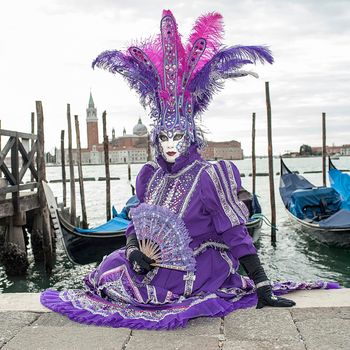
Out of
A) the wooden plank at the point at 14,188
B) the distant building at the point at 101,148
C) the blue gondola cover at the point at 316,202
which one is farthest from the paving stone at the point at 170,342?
the distant building at the point at 101,148

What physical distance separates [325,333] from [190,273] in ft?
2.45

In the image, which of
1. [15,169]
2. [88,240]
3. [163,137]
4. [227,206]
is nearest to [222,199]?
[227,206]

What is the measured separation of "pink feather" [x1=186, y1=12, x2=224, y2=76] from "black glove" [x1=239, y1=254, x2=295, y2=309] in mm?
1031

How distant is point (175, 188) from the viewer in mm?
2658

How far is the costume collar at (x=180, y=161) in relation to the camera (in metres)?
2.67

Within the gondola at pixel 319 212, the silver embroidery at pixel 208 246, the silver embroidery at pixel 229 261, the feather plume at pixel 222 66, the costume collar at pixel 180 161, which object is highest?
the feather plume at pixel 222 66

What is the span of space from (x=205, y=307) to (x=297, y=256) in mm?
7071

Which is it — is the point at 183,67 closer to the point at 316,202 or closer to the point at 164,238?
the point at 164,238

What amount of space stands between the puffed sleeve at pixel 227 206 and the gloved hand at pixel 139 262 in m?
0.38

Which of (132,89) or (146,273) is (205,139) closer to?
(132,89)

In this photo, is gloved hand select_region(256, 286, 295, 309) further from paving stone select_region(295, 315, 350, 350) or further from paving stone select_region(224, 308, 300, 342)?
paving stone select_region(295, 315, 350, 350)

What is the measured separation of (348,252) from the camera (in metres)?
8.76

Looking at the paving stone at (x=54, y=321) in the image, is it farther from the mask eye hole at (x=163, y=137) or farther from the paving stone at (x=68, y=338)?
the mask eye hole at (x=163, y=137)

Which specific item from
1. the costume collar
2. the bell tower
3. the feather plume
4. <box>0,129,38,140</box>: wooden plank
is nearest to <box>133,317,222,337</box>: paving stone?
the costume collar
